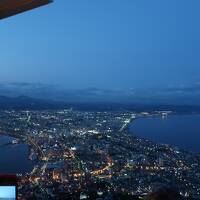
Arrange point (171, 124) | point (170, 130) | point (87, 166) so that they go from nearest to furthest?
point (87, 166)
point (170, 130)
point (171, 124)

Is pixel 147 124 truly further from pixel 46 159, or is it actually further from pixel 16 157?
→ pixel 46 159

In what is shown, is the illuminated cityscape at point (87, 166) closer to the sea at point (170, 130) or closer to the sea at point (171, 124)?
the sea at point (170, 130)

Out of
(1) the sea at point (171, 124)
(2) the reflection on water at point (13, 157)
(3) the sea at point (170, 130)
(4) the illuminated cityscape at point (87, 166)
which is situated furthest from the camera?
(1) the sea at point (171, 124)

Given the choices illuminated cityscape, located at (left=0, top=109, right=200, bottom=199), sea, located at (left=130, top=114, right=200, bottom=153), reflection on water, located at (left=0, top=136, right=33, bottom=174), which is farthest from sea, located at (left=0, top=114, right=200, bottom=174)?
illuminated cityscape, located at (left=0, top=109, right=200, bottom=199)

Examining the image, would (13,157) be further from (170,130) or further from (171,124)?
(171,124)

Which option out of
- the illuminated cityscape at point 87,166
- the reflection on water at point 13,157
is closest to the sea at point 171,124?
the illuminated cityscape at point 87,166

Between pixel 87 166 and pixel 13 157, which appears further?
pixel 13 157

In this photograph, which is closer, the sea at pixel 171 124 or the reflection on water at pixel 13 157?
the reflection on water at pixel 13 157

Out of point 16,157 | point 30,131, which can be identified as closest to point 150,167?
point 16,157

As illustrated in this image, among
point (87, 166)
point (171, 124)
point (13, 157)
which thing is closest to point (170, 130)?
point (171, 124)

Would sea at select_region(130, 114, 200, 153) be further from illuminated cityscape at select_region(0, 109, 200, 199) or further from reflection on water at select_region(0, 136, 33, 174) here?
reflection on water at select_region(0, 136, 33, 174)

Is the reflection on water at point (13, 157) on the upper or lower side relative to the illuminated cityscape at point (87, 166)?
lower
